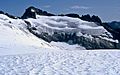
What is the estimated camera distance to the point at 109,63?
28.1 metres

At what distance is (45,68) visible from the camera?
25172mm

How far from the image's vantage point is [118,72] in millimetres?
23234

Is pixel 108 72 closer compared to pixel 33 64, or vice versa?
pixel 108 72

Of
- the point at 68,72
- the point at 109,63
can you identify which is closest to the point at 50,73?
the point at 68,72

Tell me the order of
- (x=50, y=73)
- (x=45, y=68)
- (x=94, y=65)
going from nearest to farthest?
1. (x=50, y=73)
2. (x=45, y=68)
3. (x=94, y=65)

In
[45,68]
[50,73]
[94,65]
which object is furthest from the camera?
[94,65]

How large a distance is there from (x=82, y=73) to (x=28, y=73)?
3.88 m

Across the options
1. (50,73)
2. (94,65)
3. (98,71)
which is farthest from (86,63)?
(50,73)

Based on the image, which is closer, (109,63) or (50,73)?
(50,73)

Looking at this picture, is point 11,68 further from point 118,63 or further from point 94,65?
point 118,63

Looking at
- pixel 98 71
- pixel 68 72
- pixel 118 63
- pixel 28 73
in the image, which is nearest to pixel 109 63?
pixel 118 63

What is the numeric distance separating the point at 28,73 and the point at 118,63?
28.7 feet

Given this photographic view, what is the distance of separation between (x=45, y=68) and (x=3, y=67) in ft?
11.5

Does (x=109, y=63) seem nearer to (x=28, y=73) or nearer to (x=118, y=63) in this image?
(x=118, y=63)
